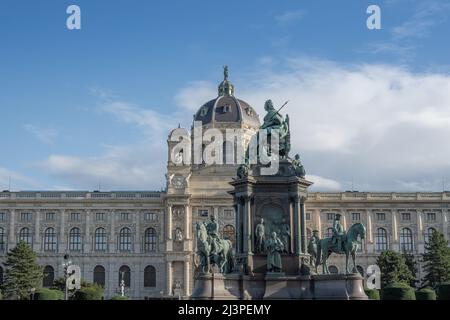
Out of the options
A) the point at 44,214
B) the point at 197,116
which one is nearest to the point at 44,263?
the point at 44,214

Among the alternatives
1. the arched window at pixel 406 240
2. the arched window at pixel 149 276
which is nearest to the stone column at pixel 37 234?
the arched window at pixel 149 276

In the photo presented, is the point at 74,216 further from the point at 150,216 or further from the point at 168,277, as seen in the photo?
the point at 168,277

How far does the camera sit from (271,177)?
117ft

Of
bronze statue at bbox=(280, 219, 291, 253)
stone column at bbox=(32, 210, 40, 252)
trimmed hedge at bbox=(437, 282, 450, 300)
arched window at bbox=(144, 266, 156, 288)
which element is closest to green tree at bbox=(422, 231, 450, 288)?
trimmed hedge at bbox=(437, 282, 450, 300)

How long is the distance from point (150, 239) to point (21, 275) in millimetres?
24511

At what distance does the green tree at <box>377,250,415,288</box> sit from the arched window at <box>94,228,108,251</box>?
42.1m

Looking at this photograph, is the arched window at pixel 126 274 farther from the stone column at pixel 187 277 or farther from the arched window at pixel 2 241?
the arched window at pixel 2 241

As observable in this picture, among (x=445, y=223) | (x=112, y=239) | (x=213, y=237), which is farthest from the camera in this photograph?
(x=445, y=223)

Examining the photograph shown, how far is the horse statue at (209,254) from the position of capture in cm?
3581

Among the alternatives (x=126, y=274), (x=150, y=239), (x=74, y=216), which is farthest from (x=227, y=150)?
(x=74, y=216)

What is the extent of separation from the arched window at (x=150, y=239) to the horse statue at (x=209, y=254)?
69.7m

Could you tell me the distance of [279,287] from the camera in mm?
33656

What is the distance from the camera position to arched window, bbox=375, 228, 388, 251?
106062mm
